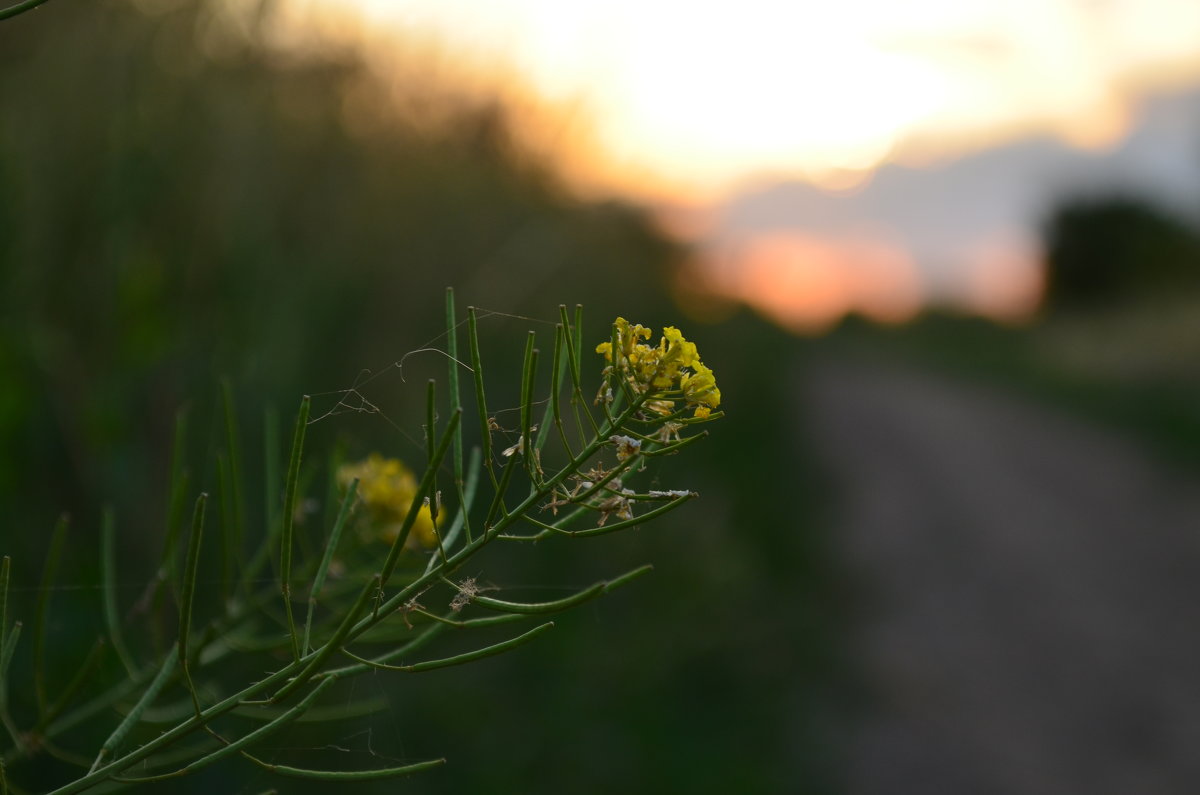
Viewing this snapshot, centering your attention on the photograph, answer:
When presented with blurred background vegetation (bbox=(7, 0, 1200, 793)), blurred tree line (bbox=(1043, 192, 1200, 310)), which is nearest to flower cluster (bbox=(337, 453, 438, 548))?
blurred background vegetation (bbox=(7, 0, 1200, 793))

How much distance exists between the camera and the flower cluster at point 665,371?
70 cm

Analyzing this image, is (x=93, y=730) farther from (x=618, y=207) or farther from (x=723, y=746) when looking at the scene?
(x=618, y=207)

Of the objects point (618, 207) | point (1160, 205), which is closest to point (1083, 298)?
point (1160, 205)

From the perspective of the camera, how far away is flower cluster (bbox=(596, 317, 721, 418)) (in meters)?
0.70

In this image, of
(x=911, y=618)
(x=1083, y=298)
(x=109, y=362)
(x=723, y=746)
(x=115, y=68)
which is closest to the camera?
(x=109, y=362)

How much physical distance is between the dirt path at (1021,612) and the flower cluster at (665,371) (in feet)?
13.7

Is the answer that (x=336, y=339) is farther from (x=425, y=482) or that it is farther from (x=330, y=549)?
(x=425, y=482)

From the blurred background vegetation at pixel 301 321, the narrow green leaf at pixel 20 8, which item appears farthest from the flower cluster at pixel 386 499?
the narrow green leaf at pixel 20 8

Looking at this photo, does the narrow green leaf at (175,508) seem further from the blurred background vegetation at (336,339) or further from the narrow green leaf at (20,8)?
the narrow green leaf at (20,8)

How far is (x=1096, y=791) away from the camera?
4.46m

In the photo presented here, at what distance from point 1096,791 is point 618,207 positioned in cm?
575

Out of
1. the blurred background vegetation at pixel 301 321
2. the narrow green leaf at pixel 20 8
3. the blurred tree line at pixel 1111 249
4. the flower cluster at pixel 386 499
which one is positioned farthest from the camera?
the blurred tree line at pixel 1111 249

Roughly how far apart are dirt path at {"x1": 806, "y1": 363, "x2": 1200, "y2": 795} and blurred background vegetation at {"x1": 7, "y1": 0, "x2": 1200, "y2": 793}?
343 millimetres

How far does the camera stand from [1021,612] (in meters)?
6.35
